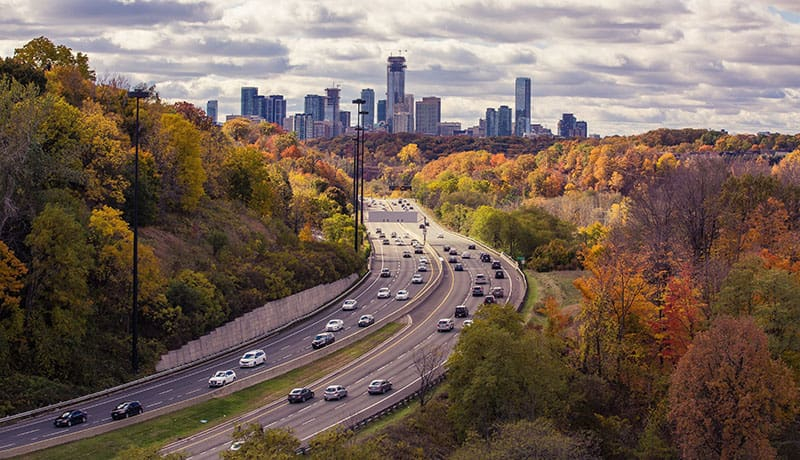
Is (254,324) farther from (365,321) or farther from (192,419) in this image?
(192,419)

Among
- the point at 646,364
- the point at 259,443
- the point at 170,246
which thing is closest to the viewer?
the point at 259,443

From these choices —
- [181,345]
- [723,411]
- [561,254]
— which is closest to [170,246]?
[181,345]

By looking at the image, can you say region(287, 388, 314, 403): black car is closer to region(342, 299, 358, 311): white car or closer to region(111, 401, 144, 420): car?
region(111, 401, 144, 420): car

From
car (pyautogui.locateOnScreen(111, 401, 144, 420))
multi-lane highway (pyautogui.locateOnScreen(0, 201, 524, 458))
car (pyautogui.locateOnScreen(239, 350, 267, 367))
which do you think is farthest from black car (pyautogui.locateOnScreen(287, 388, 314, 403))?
car (pyautogui.locateOnScreen(111, 401, 144, 420))

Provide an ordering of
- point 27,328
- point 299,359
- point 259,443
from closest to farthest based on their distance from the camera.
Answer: point 259,443 < point 27,328 < point 299,359

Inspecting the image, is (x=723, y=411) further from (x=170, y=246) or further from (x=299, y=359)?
(x=170, y=246)

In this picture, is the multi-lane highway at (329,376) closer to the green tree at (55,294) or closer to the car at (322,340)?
the car at (322,340)

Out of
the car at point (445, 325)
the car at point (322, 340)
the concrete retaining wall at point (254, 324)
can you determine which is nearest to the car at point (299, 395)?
the concrete retaining wall at point (254, 324)
